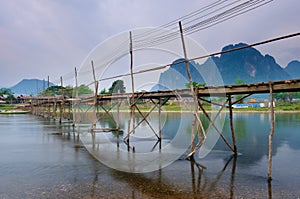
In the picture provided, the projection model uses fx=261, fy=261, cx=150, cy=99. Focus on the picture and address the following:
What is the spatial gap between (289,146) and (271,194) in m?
9.92

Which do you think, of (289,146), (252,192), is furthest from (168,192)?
(289,146)

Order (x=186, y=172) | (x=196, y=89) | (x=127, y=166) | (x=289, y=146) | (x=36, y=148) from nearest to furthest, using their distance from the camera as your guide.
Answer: (x=186, y=172) → (x=127, y=166) → (x=196, y=89) → (x=36, y=148) → (x=289, y=146)

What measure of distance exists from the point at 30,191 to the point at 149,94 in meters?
9.82

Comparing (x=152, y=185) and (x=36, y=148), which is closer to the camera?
(x=152, y=185)

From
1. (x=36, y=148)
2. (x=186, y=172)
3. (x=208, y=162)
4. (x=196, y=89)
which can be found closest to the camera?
(x=186, y=172)

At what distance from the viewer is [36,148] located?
48.5ft

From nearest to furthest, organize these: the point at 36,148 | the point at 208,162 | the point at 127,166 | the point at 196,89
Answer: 1. the point at 127,166
2. the point at 208,162
3. the point at 196,89
4. the point at 36,148

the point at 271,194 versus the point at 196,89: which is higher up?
the point at 196,89

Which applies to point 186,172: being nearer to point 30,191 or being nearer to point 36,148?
point 30,191

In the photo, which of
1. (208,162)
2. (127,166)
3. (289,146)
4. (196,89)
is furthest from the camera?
(289,146)

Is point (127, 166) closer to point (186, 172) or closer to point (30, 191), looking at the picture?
point (186, 172)

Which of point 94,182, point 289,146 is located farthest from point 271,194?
point 289,146

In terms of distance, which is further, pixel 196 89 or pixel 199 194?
pixel 196 89

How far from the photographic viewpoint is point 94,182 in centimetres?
831
